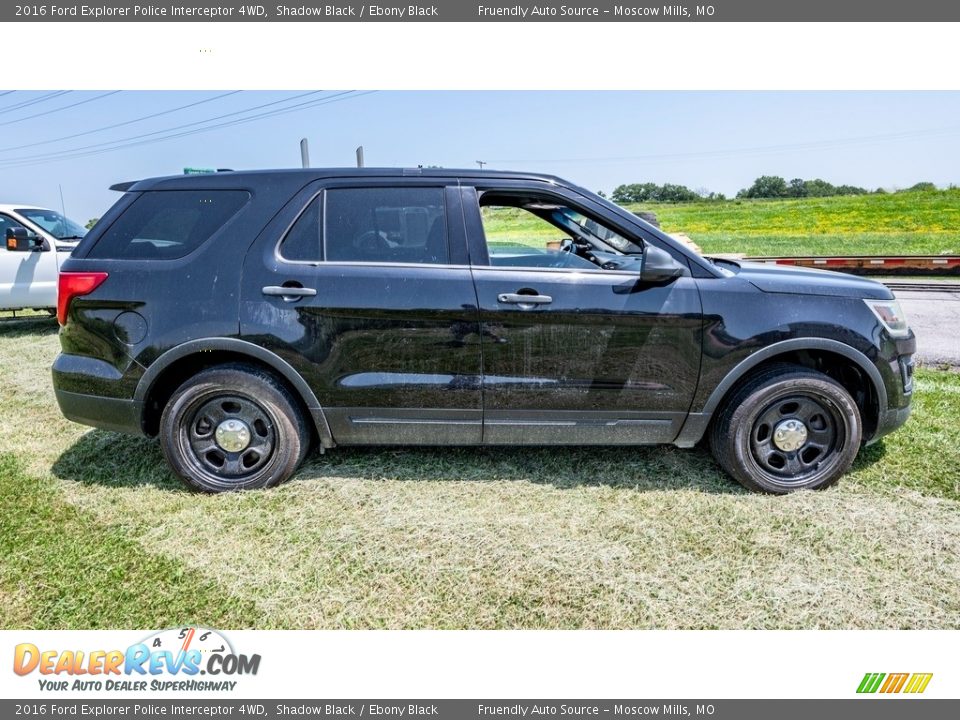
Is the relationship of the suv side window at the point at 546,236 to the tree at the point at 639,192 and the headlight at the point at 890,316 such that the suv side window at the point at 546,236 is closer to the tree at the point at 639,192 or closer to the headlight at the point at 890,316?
the headlight at the point at 890,316

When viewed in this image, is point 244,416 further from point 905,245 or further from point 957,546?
point 905,245

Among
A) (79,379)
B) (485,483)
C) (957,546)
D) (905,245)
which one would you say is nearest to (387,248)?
(485,483)

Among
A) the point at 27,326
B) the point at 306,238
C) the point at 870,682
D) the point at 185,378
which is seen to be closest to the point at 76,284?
the point at 185,378

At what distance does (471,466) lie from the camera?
12.3 ft

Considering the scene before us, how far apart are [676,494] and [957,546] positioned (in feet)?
4.31

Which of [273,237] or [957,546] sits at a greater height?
[273,237]

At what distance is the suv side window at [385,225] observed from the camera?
10.8 feet

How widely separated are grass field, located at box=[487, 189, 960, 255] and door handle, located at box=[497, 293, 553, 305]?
1393 centimetres

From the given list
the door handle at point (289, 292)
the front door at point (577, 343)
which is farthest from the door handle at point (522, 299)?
the door handle at point (289, 292)

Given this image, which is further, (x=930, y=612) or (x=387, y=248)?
(x=387, y=248)

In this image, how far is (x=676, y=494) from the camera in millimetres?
3367

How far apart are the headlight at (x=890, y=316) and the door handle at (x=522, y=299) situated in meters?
1.84

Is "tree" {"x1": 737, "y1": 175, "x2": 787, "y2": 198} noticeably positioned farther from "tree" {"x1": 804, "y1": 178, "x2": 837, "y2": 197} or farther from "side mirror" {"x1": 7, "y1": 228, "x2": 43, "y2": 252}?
"side mirror" {"x1": 7, "y1": 228, "x2": 43, "y2": 252}

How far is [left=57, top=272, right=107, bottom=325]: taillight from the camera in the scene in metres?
3.33
